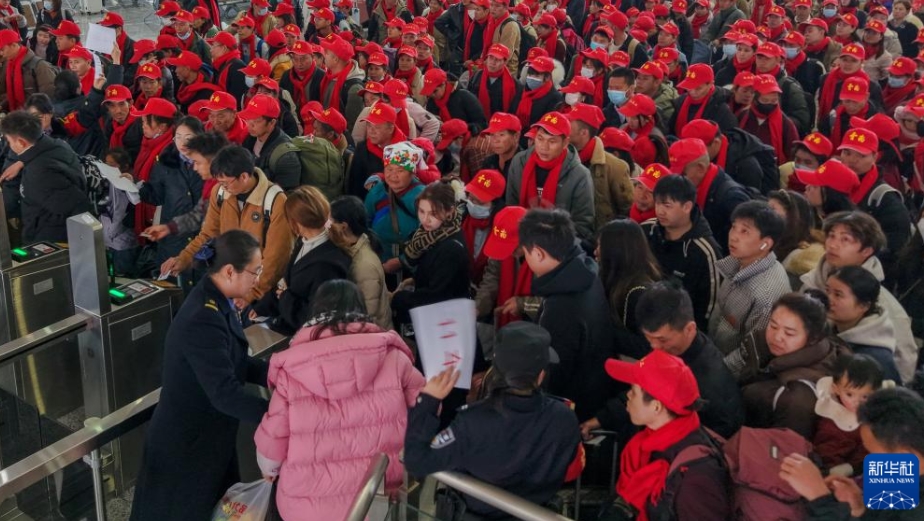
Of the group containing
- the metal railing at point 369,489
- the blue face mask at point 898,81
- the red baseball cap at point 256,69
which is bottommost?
the metal railing at point 369,489

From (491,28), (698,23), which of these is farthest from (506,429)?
(698,23)

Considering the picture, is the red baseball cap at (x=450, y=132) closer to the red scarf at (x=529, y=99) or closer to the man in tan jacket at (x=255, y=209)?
the red scarf at (x=529, y=99)

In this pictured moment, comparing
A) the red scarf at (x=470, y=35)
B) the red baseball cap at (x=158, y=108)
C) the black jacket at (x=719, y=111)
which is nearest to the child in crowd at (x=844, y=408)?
the black jacket at (x=719, y=111)

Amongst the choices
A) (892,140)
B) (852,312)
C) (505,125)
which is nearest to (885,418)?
(852,312)

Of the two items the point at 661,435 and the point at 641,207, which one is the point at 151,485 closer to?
the point at 661,435

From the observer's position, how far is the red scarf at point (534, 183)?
16.8 ft

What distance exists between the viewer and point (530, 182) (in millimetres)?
5191

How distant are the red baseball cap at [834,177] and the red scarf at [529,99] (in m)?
3.05

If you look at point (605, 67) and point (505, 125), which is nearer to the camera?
point (505, 125)

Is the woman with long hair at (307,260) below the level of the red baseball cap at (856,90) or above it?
below

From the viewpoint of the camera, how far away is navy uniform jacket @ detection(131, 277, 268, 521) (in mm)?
3049

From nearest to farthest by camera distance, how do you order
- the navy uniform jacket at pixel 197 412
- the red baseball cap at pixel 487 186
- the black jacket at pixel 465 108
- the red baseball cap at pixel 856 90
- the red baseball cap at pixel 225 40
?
the navy uniform jacket at pixel 197 412 → the red baseball cap at pixel 487 186 → the red baseball cap at pixel 856 90 → the black jacket at pixel 465 108 → the red baseball cap at pixel 225 40

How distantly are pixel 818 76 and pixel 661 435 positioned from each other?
24.0 ft

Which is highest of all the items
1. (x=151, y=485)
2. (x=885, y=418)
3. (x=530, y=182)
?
(x=885, y=418)
